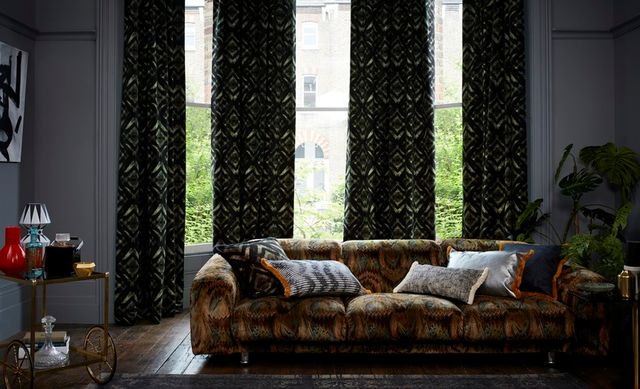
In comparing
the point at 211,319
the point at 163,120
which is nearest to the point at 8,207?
the point at 163,120

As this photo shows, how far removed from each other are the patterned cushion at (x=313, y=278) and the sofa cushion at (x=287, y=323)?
166 millimetres

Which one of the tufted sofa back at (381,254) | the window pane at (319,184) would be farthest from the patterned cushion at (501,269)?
the window pane at (319,184)

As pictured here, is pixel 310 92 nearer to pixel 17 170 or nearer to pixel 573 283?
pixel 17 170

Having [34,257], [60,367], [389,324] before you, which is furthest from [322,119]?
[60,367]

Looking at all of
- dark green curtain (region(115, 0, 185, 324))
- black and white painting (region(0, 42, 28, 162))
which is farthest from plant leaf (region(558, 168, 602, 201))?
black and white painting (region(0, 42, 28, 162))

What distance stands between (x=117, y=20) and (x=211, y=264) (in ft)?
7.46

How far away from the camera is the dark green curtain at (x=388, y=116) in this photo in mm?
5488

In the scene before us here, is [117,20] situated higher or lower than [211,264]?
higher

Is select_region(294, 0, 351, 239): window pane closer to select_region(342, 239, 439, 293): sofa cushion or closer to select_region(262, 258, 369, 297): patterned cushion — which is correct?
select_region(342, 239, 439, 293): sofa cushion

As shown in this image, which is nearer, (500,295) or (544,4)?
(500,295)

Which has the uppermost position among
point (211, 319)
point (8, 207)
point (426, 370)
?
point (8, 207)

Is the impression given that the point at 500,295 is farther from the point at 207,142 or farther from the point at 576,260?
the point at 207,142

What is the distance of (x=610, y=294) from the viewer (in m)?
3.68

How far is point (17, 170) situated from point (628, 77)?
482 centimetres
